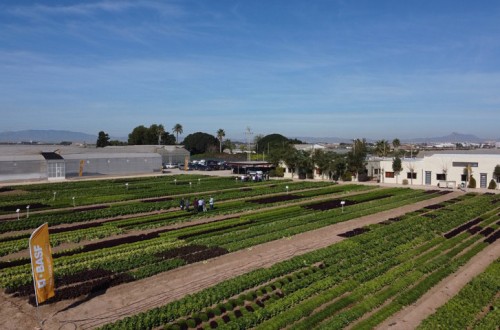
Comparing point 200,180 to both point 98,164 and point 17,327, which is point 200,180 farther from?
point 17,327

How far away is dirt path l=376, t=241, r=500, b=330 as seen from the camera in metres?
16.0

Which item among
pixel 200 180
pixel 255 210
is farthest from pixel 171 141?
pixel 255 210

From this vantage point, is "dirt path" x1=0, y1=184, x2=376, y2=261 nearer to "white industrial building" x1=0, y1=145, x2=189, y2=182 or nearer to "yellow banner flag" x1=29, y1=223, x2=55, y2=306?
Answer: "yellow banner flag" x1=29, y1=223, x2=55, y2=306

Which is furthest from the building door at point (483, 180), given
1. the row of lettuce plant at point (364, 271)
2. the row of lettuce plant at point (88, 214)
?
the row of lettuce plant at point (88, 214)

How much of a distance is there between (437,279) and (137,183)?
161 ft

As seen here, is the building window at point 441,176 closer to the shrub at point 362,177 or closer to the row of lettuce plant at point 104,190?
the shrub at point 362,177

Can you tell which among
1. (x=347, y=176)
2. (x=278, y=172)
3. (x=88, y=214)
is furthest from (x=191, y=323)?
(x=278, y=172)

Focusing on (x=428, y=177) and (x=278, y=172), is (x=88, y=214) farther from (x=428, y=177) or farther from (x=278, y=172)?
(x=428, y=177)

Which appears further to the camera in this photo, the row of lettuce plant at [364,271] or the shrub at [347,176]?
the shrub at [347,176]

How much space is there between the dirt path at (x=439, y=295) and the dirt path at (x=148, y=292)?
437 millimetres

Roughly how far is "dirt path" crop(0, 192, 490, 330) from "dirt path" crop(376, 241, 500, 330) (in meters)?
0.44

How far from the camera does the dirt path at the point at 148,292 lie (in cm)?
1591

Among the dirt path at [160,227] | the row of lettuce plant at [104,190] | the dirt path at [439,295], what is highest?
the row of lettuce plant at [104,190]

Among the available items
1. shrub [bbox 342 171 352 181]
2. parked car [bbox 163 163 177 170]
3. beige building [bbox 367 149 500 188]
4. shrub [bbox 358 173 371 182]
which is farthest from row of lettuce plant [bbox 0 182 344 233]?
parked car [bbox 163 163 177 170]
